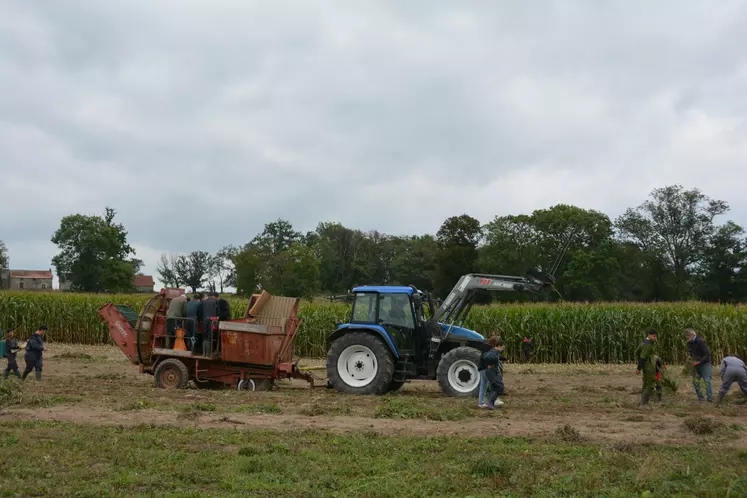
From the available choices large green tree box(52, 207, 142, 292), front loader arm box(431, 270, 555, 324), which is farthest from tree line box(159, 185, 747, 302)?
front loader arm box(431, 270, 555, 324)

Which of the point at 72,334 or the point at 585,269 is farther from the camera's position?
the point at 585,269

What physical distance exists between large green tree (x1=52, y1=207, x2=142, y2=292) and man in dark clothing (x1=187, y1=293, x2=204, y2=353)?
7065 cm

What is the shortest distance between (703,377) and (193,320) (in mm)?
10823

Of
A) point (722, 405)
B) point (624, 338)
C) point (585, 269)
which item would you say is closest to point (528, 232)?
point (585, 269)

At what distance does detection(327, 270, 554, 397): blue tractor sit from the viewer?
14570 millimetres

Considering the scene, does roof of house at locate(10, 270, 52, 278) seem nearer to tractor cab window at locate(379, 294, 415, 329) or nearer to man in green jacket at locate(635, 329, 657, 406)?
tractor cab window at locate(379, 294, 415, 329)

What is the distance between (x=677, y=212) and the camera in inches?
2987

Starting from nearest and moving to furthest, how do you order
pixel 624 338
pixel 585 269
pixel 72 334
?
1. pixel 624 338
2. pixel 72 334
3. pixel 585 269

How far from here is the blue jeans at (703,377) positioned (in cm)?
1434

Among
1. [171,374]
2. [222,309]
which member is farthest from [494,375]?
[171,374]

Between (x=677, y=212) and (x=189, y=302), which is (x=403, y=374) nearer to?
(x=189, y=302)

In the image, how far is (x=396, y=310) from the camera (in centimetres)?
1496

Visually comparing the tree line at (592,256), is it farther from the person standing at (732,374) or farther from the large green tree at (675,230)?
the person standing at (732,374)

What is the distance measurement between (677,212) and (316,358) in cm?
6092
